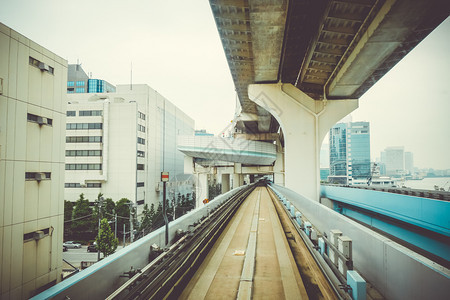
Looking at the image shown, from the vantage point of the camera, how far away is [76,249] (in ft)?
90.6

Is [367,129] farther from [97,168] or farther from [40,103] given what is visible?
[40,103]

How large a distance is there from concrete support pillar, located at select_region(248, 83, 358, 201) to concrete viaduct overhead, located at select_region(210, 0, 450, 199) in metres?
0.06

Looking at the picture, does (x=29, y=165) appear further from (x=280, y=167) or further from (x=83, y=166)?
(x=280, y=167)

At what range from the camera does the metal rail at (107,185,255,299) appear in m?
3.17

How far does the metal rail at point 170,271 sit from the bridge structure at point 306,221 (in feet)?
0.07

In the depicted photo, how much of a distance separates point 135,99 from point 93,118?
31.8 ft

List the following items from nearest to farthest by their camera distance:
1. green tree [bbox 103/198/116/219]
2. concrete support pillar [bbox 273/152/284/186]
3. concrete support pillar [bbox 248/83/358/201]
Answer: concrete support pillar [bbox 248/83/358/201]
green tree [bbox 103/198/116/219]
concrete support pillar [bbox 273/152/284/186]

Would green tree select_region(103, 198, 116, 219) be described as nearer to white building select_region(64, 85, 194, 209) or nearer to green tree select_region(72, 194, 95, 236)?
green tree select_region(72, 194, 95, 236)

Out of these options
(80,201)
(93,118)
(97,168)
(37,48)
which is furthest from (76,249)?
(37,48)

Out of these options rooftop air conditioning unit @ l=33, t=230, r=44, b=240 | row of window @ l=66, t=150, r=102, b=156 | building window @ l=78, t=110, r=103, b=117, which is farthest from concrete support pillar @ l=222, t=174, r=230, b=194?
rooftop air conditioning unit @ l=33, t=230, r=44, b=240

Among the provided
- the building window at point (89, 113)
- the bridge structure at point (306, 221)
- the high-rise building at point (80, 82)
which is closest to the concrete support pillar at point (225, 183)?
the building window at point (89, 113)

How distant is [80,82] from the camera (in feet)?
229

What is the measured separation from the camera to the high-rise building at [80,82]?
69.4m

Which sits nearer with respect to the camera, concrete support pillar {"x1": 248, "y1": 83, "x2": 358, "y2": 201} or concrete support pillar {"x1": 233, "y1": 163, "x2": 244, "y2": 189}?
concrete support pillar {"x1": 248, "y1": 83, "x2": 358, "y2": 201}
